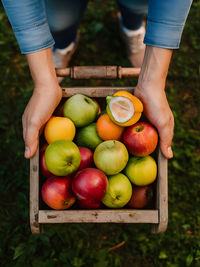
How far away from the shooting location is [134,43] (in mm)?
2762

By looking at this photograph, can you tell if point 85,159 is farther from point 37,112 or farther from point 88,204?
point 37,112

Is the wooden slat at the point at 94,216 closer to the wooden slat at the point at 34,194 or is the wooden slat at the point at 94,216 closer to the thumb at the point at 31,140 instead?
the wooden slat at the point at 34,194

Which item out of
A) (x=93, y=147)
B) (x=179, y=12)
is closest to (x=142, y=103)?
(x=93, y=147)

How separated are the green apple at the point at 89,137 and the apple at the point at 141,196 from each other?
369 mm

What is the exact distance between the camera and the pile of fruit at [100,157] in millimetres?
1381

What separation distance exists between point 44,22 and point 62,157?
0.89 metres

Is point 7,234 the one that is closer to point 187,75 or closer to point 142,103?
point 142,103

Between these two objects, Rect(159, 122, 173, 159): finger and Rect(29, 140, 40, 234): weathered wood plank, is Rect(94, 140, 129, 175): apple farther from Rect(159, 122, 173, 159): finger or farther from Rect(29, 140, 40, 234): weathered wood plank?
Rect(29, 140, 40, 234): weathered wood plank

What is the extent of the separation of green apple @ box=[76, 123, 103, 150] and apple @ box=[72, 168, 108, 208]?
26cm

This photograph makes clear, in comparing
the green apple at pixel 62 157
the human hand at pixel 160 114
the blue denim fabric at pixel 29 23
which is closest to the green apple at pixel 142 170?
the human hand at pixel 160 114

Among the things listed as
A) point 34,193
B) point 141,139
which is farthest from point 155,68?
point 34,193

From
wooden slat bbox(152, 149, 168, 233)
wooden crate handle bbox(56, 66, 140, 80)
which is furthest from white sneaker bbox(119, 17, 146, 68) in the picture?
wooden slat bbox(152, 149, 168, 233)

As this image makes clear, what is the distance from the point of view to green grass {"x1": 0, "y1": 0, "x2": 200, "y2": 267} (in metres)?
2.04

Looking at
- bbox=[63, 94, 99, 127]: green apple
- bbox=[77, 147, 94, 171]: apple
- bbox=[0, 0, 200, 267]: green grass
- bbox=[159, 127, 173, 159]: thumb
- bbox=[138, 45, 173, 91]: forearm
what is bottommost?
bbox=[0, 0, 200, 267]: green grass
